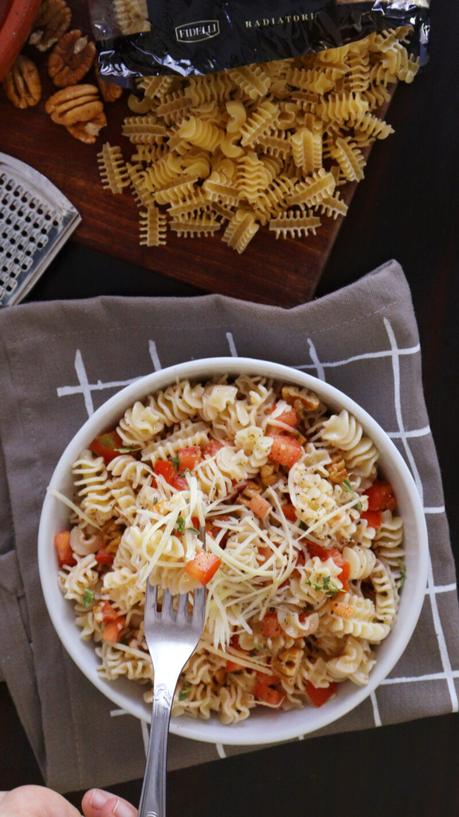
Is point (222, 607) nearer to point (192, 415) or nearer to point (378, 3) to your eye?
point (192, 415)

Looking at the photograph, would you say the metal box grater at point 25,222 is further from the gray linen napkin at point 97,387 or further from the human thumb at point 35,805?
the human thumb at point 35,805

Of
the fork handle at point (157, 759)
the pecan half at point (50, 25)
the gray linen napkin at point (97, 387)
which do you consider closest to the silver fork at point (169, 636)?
the fork handle at point (157, 759)

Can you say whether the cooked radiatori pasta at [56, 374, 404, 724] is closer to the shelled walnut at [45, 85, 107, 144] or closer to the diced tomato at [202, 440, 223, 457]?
the diced tomato at [202, 440, 223, 457]

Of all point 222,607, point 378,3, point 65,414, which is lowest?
point 222,607

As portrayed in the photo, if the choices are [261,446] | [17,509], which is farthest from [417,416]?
[17,509]

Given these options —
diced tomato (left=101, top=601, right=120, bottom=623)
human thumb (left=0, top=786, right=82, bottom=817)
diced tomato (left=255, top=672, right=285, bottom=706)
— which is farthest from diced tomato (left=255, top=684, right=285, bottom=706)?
human thumb (left=0, top=786, right=82, bottom=817)
